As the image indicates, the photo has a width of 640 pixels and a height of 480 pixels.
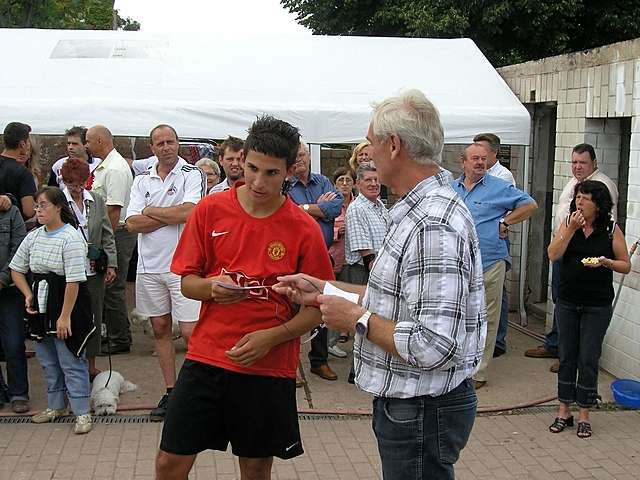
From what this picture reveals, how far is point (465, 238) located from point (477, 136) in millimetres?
4835

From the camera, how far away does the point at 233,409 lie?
3.26 metres

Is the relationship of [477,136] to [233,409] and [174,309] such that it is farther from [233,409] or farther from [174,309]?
[233,409]

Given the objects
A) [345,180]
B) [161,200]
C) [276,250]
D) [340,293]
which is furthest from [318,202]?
[340,293]

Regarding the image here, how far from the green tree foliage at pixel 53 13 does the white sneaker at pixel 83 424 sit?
2167 cm

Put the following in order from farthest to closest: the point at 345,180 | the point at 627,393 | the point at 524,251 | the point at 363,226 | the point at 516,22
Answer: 1. the point at 516,22
2. the point at 524,251
3. the point at 345,180
4. the point at 363,226
5. the point at 627,393

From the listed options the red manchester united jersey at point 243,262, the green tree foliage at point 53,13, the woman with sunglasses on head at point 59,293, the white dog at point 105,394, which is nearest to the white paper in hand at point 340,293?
the red manchester united jersey at point 243,262

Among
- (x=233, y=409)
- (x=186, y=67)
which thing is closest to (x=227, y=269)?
(x=233, y=409)

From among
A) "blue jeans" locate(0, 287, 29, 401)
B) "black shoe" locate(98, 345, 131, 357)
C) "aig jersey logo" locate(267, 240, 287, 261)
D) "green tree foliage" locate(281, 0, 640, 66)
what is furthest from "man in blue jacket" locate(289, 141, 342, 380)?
"green tree foliage" locate(281, 0, 640, 66)

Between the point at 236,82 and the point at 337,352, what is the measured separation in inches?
114

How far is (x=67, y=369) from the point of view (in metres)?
5.14

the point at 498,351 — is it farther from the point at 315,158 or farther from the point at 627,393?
the point at 315,158

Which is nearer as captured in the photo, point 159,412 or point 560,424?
point 560,424

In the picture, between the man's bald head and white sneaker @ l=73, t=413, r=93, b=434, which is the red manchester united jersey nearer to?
white sneaker @ l=73, t=413, r=93, b=434

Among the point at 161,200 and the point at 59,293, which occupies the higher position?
the point at 161,200
